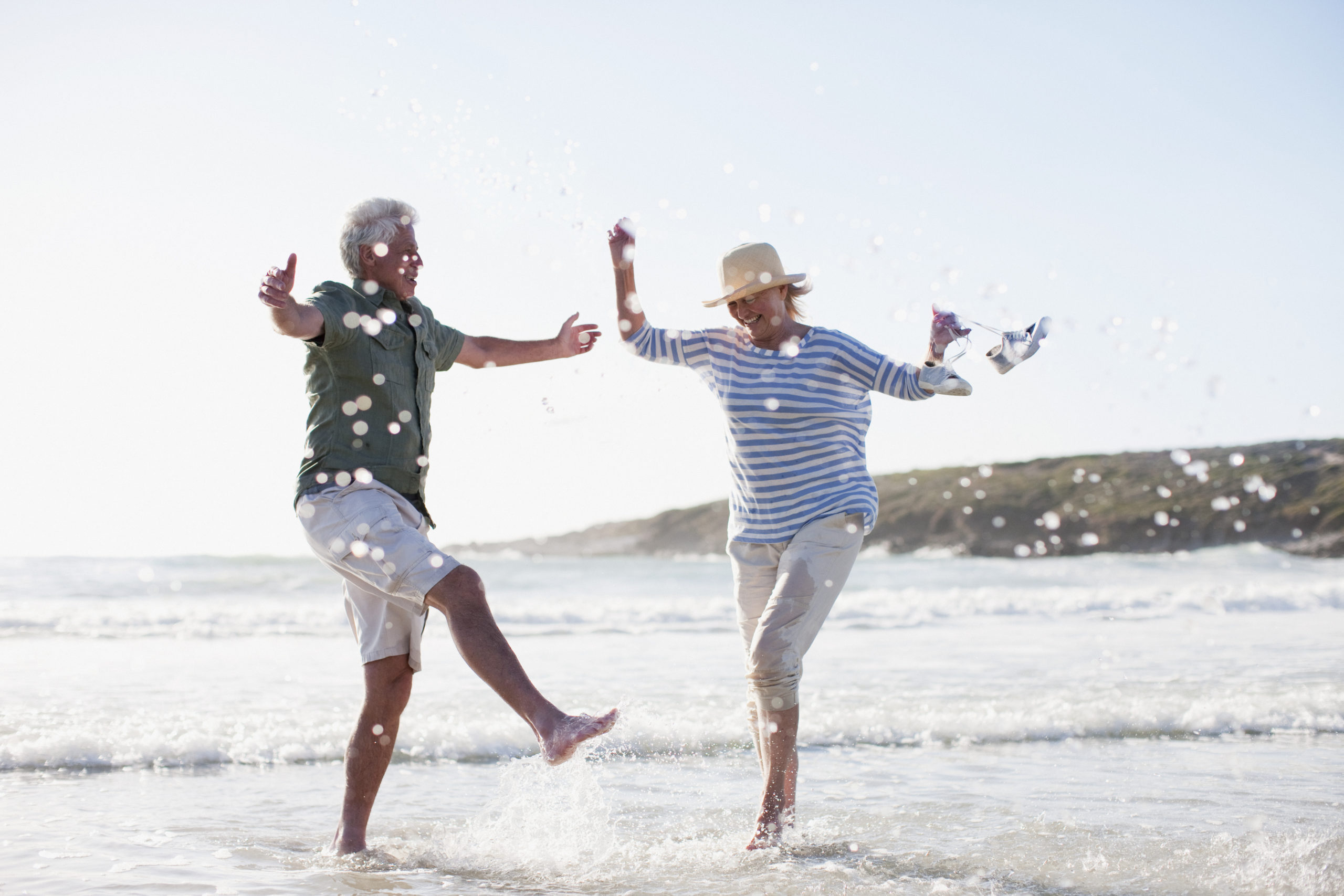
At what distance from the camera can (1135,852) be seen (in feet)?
12.1

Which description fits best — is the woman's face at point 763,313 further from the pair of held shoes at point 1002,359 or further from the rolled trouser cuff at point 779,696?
the rolled trouser cuff at point 779,696

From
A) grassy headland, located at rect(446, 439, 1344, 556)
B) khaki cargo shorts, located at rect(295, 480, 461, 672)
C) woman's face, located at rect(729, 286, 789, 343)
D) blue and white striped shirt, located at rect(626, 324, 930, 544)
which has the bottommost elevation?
grassy headland, located at rect(446, 439, 1344, 556)

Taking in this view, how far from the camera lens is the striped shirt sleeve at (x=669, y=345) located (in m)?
3.81

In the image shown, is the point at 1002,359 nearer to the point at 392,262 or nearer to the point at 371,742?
the point at 392,262

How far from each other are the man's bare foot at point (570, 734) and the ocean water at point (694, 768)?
0.81 meters

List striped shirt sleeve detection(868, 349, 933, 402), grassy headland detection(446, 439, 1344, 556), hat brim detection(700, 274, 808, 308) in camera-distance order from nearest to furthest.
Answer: striped shirt sleeve detection(868, 349, 933, 402), hat brim detection(700, 274, 808, 308), grassy headland detection(446, 439, 1344, 556)

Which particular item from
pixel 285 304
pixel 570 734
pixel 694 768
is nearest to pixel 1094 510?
pixel 694 768

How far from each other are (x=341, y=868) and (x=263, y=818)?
42.5 inches

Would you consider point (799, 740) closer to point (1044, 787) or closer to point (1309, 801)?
point (1044, 787)

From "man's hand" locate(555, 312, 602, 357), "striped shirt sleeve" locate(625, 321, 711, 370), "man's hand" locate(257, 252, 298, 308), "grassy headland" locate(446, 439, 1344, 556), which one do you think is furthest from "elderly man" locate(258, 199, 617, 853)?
"grassy headland" locate(446, 439, 1344, 556)

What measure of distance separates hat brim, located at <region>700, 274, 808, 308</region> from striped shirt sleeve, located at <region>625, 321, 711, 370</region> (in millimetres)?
191

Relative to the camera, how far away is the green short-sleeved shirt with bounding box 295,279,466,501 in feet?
10.6

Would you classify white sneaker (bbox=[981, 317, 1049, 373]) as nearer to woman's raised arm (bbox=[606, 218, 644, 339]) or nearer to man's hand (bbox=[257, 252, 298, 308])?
woman's raised arm (bbox=[606, 218, 644, 339])

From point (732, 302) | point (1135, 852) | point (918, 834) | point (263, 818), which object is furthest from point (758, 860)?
point (263, 818)
